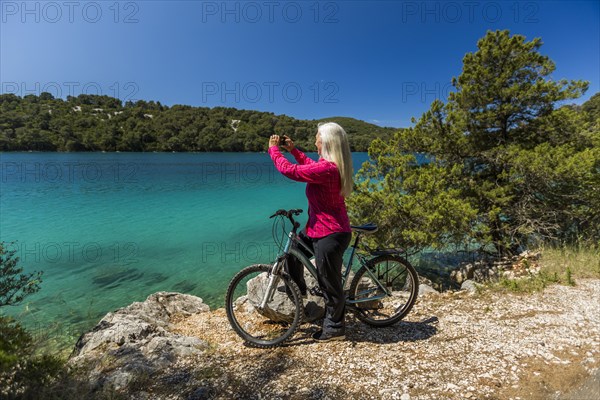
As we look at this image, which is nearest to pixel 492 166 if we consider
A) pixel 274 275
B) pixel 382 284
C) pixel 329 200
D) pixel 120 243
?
pixel 382 284

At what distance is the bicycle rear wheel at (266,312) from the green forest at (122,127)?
292 feet

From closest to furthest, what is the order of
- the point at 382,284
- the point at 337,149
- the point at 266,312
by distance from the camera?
the point at 337,149 → the point at 382,284 → the point at 266,312

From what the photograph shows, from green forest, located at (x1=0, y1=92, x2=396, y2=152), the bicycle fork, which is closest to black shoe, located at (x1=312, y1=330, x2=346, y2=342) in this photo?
the bicycle fork

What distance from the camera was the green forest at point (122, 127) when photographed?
4077 inches

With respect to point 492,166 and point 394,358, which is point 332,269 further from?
point 492,166

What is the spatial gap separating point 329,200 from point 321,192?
0.46 feet

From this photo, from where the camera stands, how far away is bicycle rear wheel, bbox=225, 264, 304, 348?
12.5 ft

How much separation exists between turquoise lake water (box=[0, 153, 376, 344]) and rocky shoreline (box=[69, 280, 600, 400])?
1.32 metres

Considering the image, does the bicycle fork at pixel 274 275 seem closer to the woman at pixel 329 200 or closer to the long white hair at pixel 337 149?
the woman at pixel 329 200

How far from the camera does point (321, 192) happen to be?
337 centimetres

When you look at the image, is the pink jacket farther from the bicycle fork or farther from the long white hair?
the bicycle fork

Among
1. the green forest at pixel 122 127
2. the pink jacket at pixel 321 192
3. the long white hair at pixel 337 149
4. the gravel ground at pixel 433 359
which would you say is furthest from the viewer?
the green forest at pixel 122 127

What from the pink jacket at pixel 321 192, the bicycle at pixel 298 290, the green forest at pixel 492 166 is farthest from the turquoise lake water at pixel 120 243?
the green forest at pixel 492 166

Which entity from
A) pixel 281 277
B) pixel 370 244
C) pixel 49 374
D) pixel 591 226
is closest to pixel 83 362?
pixel 49 374
